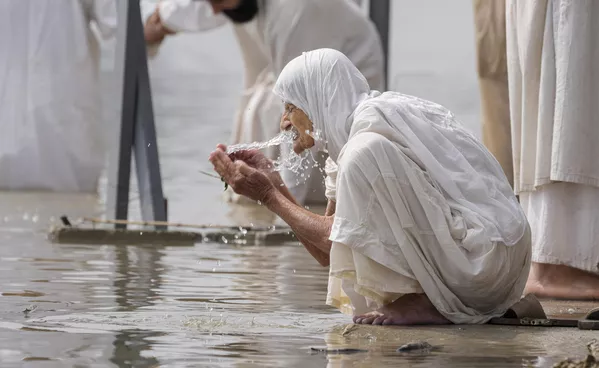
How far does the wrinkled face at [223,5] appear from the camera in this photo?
14305 mm

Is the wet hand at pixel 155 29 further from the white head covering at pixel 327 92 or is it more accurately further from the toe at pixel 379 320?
the toe at pixel 379 320

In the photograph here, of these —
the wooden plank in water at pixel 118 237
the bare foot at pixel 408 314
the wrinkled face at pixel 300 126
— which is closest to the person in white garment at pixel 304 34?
the wooden plank in water at pixel 118 237

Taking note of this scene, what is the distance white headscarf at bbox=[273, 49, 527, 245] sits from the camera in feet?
18.6

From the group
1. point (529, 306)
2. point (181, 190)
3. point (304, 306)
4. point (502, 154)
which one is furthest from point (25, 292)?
point (181, 190)

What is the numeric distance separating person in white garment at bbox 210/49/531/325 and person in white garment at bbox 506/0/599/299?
1.13 meters

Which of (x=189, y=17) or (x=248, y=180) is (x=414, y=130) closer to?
(x=248, y=180)

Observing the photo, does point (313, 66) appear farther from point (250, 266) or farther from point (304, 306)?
point (250, 266)

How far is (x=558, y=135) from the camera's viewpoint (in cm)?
688

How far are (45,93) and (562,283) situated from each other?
424 inches

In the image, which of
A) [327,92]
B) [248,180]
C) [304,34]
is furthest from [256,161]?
[304,34]

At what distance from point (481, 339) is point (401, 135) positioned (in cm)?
85

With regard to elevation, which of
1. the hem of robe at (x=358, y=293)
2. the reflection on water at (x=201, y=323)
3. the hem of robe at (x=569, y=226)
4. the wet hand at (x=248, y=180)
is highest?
the wet hand at (x=248, y=180)

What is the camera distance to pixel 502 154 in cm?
944

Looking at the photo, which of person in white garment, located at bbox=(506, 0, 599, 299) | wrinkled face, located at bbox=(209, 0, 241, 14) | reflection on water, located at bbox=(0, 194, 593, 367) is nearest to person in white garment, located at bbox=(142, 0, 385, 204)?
wrinkled face, located at bbox=(209, 0, 241, 14)
